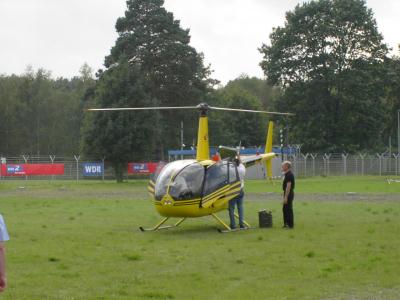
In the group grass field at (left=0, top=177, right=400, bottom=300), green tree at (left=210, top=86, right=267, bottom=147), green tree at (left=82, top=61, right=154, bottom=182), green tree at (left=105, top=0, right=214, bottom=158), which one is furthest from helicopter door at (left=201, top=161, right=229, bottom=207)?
green tree at (left=210, top=86, right=267, bottom=147)

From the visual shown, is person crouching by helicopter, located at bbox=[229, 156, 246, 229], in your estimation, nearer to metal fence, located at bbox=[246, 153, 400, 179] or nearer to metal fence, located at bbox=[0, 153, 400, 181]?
metal fence, located at bbox=[0, 153, 400, 181]

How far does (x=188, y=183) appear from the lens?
1808 centimetres

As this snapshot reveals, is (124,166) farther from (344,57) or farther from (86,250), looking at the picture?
(86,250)

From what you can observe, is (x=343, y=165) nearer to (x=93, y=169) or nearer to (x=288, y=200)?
(x=93, y=169)

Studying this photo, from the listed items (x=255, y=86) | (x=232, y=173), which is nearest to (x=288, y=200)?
(x=232, y=173)

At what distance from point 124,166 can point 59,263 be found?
4455cm

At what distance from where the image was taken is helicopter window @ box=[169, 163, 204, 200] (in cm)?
1783

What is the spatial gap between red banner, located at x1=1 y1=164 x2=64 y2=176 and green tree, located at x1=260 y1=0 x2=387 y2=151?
25.3 m

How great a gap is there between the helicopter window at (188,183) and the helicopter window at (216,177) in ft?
0.78

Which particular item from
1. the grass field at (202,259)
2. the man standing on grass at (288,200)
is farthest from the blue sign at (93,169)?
the man standing on grass at (288,200)

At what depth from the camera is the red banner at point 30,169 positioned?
2400 inches

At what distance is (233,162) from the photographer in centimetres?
1972

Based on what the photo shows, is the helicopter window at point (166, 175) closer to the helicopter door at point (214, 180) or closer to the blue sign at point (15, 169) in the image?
the helicopter door at point (214, 180)

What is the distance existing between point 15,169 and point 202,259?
168 feet
